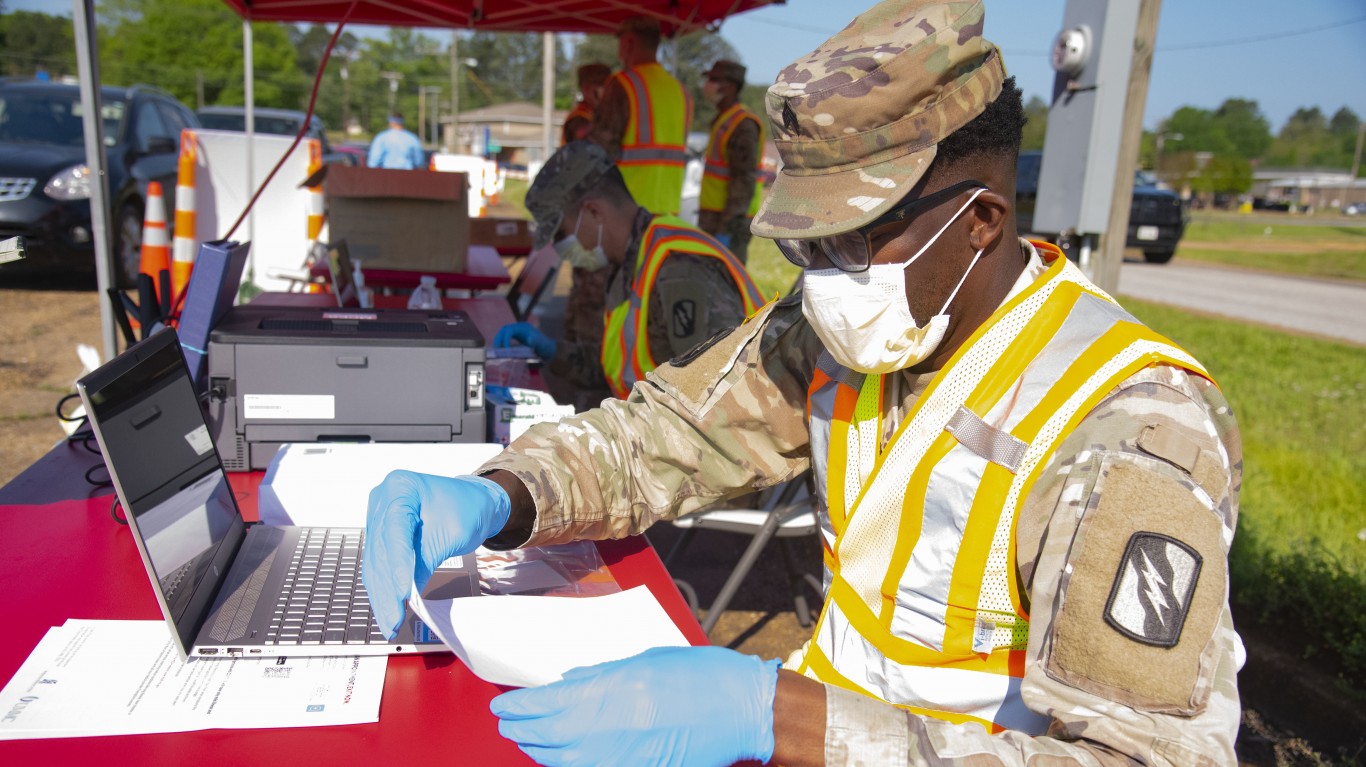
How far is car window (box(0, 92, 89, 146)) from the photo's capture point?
7543 millimetres

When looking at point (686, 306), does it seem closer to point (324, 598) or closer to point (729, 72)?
point (324, 598)

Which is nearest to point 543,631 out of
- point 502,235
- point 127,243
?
point 502,235

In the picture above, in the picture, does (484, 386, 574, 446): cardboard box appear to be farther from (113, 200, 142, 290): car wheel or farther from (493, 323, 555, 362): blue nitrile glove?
(113, 200, 142, 290): car wheel

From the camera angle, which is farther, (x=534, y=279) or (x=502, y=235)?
(x=502, y=235)

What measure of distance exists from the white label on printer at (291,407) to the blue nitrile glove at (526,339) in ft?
4.36

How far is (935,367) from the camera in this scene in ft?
4.67

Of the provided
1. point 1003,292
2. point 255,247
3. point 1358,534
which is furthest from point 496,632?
point 255,247

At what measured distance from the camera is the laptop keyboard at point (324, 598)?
1.25 meters

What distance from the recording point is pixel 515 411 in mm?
2133

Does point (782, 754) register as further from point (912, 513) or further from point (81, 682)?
point (81, 682)

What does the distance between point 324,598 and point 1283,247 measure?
2616 centimetres

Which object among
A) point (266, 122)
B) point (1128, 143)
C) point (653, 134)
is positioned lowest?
point (1128, 143)

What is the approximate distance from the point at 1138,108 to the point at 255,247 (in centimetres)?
655

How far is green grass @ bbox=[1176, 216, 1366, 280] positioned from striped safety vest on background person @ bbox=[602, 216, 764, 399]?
16.8m
